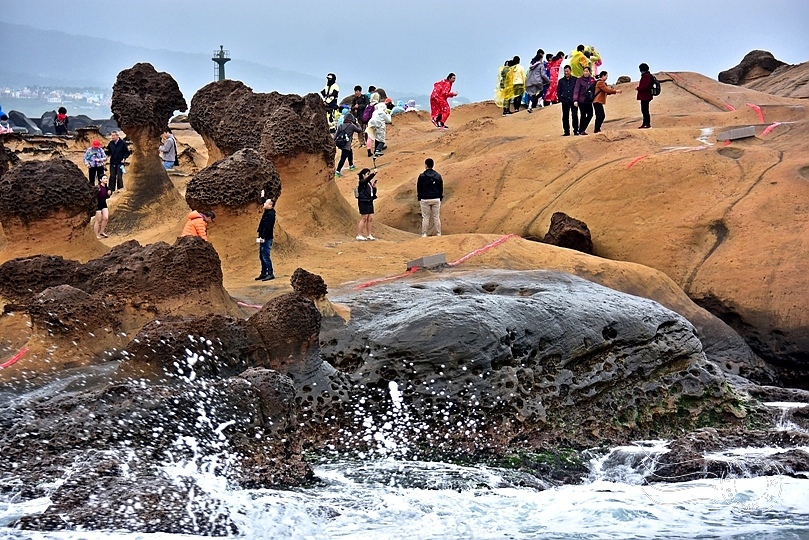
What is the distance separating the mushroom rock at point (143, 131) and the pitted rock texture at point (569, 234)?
160 inches

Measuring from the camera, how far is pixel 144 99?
11195 mm

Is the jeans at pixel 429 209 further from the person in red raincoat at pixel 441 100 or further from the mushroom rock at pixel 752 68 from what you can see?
the mushroom rock at pixel 752 68

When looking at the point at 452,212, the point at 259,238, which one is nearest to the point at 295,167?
the point at 259,238

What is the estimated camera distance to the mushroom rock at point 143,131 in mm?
11031

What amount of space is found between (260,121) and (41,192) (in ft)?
9.74

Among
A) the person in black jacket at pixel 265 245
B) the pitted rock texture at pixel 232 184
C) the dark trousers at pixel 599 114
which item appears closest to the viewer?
the person in black jacket at pixel 265 245

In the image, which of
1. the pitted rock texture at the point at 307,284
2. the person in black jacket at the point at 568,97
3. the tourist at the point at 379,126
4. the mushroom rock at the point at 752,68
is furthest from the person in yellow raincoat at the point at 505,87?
the pitted rock texture at the point at 307,284

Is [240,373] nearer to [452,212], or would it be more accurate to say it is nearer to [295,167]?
[295,167]

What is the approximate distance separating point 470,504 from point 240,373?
1.45 metres

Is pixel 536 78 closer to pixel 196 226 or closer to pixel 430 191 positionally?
pixel 430 191

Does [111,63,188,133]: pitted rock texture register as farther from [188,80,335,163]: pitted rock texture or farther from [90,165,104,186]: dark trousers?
[90,165,104,186]: dark trousers

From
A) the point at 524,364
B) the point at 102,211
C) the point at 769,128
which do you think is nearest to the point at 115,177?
the point at 102,211

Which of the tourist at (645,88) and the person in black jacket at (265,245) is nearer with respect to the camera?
the person in black jacket at (265,245)

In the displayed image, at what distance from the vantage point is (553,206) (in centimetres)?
1118
